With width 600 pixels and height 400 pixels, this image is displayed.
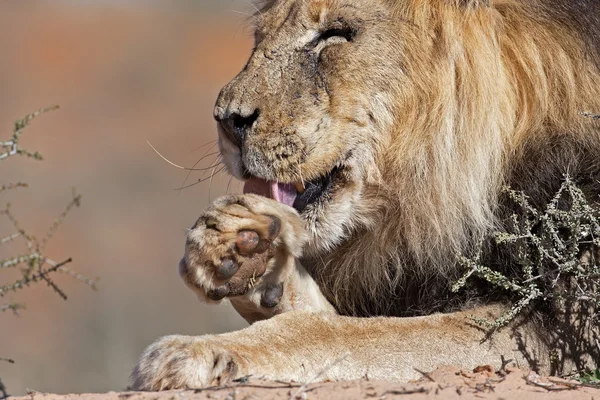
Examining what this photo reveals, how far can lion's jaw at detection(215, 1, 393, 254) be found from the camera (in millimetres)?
3775

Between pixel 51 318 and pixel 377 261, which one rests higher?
pixel 377 261

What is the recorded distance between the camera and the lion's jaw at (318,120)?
3775mm

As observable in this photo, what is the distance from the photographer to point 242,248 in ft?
11.3

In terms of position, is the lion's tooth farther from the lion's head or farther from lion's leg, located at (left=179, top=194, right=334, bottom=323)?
lion's leg, located at (left=179, top=194, right=334, bottom=323)

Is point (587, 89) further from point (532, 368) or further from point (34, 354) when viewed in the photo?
point (34, 354)

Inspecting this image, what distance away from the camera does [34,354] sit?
9.31 metres

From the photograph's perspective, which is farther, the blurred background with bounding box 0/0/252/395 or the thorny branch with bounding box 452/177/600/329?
the blurred background with bounding box 0/0/252/395

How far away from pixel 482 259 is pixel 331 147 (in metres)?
0.76

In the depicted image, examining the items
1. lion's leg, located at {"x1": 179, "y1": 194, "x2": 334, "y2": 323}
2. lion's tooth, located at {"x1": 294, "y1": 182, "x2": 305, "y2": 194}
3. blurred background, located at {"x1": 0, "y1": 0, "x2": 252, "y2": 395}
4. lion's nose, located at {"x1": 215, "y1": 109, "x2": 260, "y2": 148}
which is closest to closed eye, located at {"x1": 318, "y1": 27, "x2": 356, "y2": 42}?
lion's nose, located at {"x1": 215, "y1": 109, "x2": 260, "y2": 148}

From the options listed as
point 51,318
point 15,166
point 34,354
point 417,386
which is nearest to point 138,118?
point 15,166

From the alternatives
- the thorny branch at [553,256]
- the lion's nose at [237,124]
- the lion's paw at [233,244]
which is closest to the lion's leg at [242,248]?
the lion's paw at [233,244]

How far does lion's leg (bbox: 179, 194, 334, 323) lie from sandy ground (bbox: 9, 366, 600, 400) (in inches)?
19.6

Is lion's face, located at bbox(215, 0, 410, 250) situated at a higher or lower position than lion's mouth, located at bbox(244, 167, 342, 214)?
higher

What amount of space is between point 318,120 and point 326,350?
91cm
